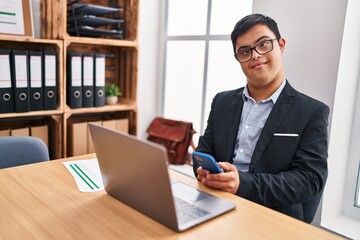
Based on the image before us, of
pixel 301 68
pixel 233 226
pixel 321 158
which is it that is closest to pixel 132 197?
pixel 233 226

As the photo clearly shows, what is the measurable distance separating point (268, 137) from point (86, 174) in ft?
2.43

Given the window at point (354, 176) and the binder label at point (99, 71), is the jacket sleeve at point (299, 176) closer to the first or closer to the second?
the window at point (354, 176)

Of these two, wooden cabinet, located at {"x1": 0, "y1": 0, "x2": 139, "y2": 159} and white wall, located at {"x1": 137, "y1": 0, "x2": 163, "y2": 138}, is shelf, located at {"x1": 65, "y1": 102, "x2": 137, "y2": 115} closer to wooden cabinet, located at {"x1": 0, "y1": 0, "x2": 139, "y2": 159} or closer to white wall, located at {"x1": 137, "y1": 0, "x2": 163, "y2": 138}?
wooden cabinet, located at {"x1": 0, "y1": 0, "x2": 139, "y2": 159}

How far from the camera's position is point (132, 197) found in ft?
3.02

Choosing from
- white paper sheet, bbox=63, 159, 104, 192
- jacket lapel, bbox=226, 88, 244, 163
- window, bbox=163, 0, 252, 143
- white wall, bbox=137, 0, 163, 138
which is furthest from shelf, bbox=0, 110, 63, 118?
jacket lapel, bbox=226, 88, 244, 163

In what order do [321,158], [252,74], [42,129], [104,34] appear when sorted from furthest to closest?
1. [104,34]
2. [42,129]
3. [252,74]
4. [321,158]

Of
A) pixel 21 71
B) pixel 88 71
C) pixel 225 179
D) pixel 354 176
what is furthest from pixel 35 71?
pixel 354 176

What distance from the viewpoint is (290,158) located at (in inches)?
50.9

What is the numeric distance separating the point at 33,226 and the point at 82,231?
133 millimetres

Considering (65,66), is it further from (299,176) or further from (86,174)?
(299,176)

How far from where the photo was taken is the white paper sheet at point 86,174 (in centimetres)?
110

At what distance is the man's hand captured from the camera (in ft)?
3.54

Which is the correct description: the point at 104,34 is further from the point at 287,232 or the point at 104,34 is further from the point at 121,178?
the point at 287,232

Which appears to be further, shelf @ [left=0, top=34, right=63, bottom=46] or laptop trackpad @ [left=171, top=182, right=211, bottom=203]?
shelf @ [left=0, top=34, right=63, bottom=46]
